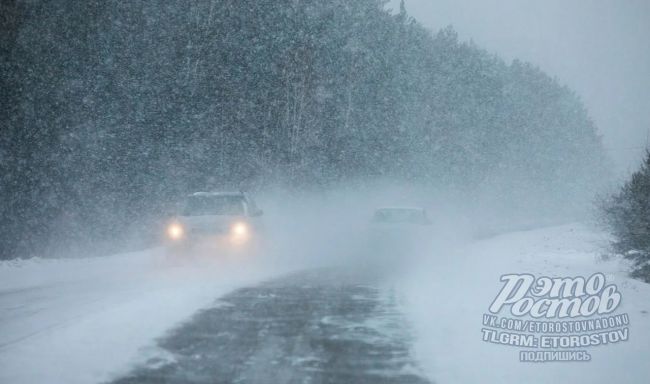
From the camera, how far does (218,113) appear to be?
37094mm

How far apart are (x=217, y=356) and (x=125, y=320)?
252cm

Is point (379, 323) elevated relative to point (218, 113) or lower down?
lower down

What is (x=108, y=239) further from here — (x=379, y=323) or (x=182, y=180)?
(x=379, y=323)

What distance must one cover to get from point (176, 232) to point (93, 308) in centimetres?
631

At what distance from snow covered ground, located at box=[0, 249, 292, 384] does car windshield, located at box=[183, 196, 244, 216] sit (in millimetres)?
1293

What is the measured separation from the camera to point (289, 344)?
8.56 metres

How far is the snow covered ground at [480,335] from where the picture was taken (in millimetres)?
7242

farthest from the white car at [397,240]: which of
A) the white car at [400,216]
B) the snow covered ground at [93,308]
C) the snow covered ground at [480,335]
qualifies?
the snow covered ground at [93,308]

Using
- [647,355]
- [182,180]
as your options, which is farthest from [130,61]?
[647,355]

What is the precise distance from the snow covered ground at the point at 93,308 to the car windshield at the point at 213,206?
129cm

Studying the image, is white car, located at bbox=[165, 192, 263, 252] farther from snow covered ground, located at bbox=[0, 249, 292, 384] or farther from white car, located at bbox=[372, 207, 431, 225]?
white car, located at bbox=[372, 207, 431, 225]

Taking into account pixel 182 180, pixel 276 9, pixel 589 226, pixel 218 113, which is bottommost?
pixel 589 226

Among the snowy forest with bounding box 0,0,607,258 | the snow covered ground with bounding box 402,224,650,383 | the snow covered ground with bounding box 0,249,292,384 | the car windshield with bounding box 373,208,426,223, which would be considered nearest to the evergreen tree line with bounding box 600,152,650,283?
the snow covered ground with bounding box 402,224,650,383

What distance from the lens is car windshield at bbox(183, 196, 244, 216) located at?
18.2 meters
